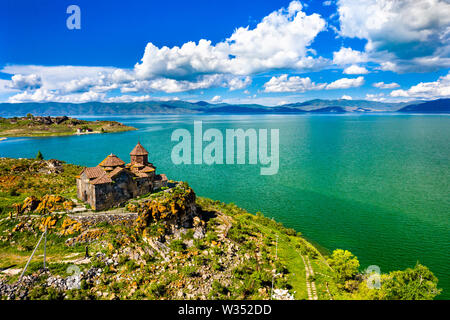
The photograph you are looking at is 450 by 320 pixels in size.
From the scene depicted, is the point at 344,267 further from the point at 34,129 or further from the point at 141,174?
the point at 34,129

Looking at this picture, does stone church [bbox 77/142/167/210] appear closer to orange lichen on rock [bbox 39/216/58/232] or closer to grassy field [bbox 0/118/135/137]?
orange lichen on rock [bbox 39/216/58/232]

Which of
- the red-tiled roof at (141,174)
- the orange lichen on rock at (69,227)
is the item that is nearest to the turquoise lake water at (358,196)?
the red-tiled roof at (141,174)

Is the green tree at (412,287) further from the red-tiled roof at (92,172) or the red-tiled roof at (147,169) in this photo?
the red-tiled roof at (92,172)

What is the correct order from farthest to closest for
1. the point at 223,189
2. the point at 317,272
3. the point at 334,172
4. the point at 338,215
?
the point at 334,172 < the point at 223,189 < the point at 338,215 < the point at 317,272

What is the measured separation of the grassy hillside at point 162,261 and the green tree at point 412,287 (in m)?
0.08

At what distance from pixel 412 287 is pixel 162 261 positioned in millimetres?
25022

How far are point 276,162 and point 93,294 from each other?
69.4 meters

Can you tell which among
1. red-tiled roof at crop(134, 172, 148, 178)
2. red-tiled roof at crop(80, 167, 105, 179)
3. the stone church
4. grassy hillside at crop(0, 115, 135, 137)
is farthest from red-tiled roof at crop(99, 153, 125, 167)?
grassy hillside at crop(0, 115, 135, 137)

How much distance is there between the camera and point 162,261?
93.3 feet

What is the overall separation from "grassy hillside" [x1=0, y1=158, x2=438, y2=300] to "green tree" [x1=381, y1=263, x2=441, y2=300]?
84mm

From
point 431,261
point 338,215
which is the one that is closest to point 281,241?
point 338,215

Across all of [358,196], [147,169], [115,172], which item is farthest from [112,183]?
[358,196]
